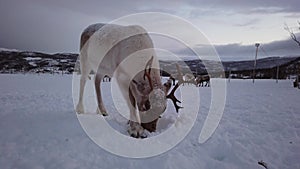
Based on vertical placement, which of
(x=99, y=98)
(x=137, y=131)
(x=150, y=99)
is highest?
(x=150, y=99)

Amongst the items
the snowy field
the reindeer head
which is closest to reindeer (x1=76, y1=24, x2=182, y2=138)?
the reindeer head

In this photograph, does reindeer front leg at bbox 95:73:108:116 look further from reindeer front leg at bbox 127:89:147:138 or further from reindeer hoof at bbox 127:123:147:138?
reindeer hoof at bbox 127:123:147:138

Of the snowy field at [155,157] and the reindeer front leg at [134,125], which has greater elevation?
the reindeer front leg at [134,125]

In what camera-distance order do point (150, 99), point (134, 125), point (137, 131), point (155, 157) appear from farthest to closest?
point (134, 125)
point (137, 131)
point (150, 99)
point (155, 157)

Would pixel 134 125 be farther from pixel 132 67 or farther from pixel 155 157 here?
pixel 132 67

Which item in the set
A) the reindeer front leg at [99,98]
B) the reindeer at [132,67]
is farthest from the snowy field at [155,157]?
the reindeer front leg at [99,98]

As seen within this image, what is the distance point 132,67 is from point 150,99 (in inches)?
39.1

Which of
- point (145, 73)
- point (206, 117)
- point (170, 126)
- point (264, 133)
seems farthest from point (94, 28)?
point (264, 133)

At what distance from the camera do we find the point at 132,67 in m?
4.60

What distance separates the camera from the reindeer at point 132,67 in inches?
159

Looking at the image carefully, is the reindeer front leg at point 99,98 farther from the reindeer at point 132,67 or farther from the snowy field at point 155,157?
the snowy field at point 155,157

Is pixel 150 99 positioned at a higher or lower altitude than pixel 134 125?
higher

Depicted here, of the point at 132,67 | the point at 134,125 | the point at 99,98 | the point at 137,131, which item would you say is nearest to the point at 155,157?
the point at 137,131

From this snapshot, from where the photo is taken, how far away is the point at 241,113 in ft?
22.5
